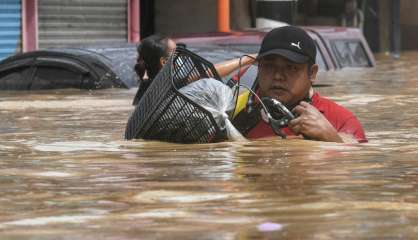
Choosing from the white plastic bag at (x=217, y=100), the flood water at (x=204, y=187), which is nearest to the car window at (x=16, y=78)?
the flood water at (x=204, y=187)

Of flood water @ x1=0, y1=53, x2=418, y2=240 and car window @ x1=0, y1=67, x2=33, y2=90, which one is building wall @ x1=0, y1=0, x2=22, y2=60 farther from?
flood water @ x1=0, y1=53, x2=418, y2=240

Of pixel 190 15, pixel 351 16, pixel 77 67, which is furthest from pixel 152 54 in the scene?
pixel 351 16

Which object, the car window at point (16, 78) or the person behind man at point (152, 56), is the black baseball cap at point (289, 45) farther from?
the car window at point (16, 78)

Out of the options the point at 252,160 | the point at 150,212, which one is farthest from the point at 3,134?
the point at 150,212

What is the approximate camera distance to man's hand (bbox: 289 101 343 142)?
680 cm

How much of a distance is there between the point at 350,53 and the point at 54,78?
538 centimetres

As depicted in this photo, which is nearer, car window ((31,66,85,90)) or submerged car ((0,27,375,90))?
submerged car ((0,27,375,90))

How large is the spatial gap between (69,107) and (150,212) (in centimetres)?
759

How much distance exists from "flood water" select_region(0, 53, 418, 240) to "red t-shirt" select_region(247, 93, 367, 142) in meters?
0.07

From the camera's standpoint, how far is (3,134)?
912 cm

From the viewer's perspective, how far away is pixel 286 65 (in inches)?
278

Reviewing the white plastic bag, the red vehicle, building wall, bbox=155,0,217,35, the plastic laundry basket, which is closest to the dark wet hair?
the plastic laundry basket

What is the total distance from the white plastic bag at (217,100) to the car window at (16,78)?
8036 mm

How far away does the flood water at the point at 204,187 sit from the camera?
4.62 meters
